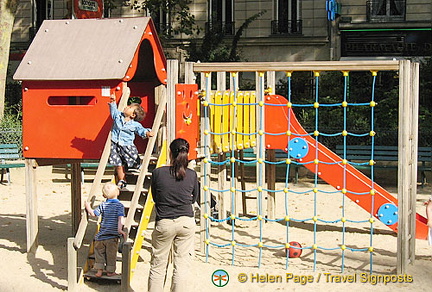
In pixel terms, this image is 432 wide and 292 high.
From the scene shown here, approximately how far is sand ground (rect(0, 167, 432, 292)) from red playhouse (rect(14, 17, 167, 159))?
1422mm

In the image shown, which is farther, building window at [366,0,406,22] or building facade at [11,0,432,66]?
building window at [366,0,406,22]

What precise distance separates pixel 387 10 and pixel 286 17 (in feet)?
12.5

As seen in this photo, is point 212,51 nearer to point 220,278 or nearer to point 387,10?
point 387,10

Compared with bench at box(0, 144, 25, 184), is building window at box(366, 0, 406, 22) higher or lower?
higher

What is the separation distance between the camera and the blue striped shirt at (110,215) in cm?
759

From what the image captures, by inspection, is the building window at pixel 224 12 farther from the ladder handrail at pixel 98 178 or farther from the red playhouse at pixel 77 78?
the ladder handrail at pixel 98 178

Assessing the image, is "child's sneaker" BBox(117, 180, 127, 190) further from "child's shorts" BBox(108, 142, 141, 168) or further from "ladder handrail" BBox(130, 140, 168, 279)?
"ladder handrail" BBox(130, 140, 168, 279)

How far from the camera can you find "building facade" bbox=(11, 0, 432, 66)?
1088 inches

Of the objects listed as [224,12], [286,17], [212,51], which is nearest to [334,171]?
[212,51]

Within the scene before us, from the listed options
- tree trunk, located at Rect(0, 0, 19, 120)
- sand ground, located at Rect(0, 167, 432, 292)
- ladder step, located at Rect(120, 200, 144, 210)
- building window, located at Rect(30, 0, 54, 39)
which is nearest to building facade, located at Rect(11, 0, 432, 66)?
building window, located at Rect(30, 0, 54, 39)

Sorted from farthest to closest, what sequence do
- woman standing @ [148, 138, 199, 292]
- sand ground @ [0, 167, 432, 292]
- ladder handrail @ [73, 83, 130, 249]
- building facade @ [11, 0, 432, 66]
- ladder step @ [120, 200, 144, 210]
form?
building facade @ [11, 0, 432, 66] < ladder step @ [120, 200, 144, 210] < sand ground @ [0, 167, 432, 292] < ladder handrail @ [73, 83, 130, 249] < woman standing @ [148, 138, 199, 292]

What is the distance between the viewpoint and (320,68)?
27.0 ft

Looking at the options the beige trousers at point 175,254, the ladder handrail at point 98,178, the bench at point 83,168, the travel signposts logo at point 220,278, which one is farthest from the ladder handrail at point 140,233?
the bench at point 83,168

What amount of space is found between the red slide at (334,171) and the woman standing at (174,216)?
9.71 ft
